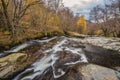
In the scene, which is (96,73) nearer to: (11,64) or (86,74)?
(86,74)

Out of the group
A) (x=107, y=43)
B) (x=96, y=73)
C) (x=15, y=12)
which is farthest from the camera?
(x=15, y=12)

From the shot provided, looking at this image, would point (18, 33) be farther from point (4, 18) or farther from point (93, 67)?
point (93, 67)

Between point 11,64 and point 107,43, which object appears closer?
point 11,64

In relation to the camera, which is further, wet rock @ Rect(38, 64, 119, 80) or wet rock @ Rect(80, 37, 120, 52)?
wet rock @ Rect(80, 37, 120, 52)

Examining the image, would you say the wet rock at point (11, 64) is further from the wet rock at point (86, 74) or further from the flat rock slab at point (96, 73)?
the flat rock slab at point (96, 73)

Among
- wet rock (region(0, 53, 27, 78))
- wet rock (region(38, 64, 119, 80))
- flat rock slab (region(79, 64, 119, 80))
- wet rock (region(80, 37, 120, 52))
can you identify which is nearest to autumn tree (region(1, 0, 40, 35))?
wet rock (region(0, 53, 27, 78))

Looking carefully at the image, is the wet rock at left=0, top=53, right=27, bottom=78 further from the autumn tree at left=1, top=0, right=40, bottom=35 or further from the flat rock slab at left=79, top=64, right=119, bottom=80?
the autumn tree at left=1, top=0, right=40, bottom=35

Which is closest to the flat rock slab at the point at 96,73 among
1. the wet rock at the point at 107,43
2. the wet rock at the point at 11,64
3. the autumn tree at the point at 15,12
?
the wet rock at the point at 11,64

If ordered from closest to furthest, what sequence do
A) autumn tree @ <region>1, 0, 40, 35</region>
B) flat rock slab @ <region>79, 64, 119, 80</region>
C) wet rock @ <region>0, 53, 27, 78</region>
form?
1. flat rock slab @ <region>79, 64, 119, 80</region>
2. wet rock @ <region>0, 53, 27, 78</region>
3. autumn tree @ <region>1, 0, 40, 35</region>

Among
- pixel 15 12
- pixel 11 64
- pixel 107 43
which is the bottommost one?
pixel 107 43

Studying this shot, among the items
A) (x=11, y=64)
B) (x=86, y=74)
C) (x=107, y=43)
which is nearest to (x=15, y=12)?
(x=107, y=43)

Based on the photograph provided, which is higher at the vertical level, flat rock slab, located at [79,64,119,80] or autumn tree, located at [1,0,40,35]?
autumn tree, located at [1,0,40,35]

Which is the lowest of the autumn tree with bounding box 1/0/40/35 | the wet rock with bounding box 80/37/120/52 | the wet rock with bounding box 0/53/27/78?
the wet rock with bounding box 80/37/120/52

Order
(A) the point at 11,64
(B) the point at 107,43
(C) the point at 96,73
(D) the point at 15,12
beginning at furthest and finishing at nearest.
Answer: (D) the point at 15,12
(B) the point at 107,43
(A) the point at 11,64
(C) the point at 96,73
